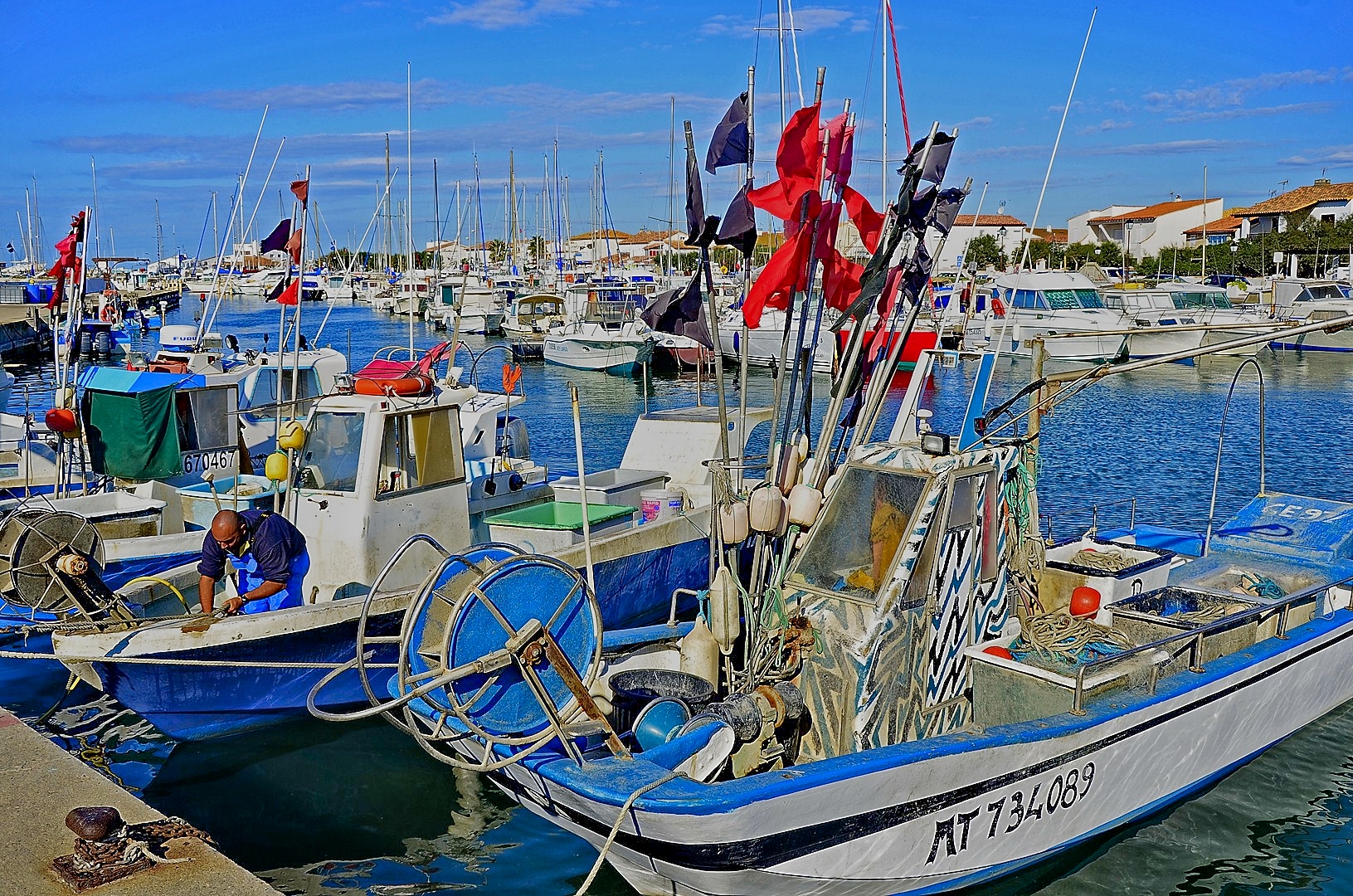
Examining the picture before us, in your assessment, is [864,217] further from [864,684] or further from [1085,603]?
[1085,603]

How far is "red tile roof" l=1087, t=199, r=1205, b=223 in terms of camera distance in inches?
3878

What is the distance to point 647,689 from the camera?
22.9 ft

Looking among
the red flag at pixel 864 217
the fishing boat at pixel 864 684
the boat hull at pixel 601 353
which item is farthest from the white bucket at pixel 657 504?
the boat hull at pixel 601 353

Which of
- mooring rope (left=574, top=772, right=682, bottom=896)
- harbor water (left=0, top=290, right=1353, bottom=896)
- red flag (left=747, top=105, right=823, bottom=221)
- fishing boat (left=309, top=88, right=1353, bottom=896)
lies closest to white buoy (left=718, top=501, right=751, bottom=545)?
fishing boat (left=309, top=88, right=1353, bottom=896)

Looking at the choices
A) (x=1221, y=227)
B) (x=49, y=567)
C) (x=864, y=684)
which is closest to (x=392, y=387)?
(x=49, y=567)

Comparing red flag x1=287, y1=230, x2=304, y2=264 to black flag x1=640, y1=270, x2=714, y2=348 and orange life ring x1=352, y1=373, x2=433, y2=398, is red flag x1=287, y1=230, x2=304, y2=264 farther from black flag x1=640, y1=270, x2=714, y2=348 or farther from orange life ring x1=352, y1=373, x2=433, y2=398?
black flag x1=640, y1=270, x2=714, y2=348

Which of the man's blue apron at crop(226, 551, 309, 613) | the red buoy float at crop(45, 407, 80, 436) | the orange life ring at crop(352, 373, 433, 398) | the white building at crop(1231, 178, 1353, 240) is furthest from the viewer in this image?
the white building at crop(1231, 178, 1353, 240)

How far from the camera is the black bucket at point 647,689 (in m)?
6.91

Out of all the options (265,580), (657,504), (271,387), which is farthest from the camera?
(271,387)

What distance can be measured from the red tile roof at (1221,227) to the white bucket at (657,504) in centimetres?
9052

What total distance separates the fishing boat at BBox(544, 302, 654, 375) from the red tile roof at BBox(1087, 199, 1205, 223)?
6726cm

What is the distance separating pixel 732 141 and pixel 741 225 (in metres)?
0.57

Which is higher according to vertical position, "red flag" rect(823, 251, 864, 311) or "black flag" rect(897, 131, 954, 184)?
"black flag" rect(897, 131, 954, 184)

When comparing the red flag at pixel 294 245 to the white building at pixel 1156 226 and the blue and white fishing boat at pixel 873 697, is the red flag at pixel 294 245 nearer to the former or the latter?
the blue and white fishing boat at pixel 873 697
